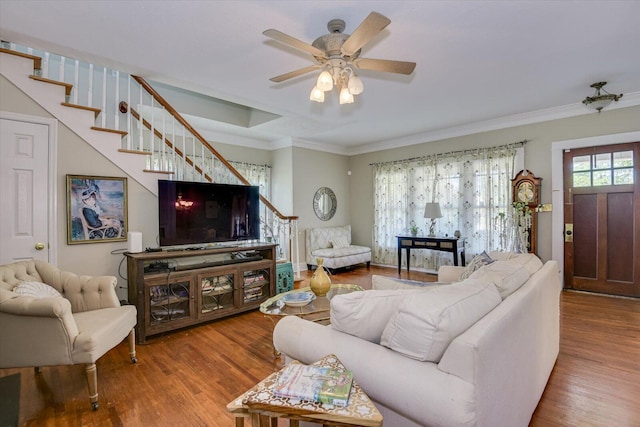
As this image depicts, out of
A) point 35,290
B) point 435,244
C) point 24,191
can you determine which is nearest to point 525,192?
point 435,244

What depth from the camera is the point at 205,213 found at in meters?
3.72

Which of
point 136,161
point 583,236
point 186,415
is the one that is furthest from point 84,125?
point 583,236

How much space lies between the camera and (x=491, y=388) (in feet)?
3.84

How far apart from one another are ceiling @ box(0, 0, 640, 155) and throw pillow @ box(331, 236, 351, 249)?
283cm

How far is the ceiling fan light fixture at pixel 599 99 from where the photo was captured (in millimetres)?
3771

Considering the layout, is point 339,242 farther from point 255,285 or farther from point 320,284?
point 320,284

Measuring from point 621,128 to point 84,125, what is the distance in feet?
22.1

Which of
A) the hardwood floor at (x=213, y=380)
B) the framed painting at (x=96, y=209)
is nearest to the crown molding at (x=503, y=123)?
the hardwood floor at (x=213, y=380)

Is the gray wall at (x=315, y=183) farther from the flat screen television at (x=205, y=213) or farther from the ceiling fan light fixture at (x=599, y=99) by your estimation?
the ceiling fan light fixture at (x=599, y=99)

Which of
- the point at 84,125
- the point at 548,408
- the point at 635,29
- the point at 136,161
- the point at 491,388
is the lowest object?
the point at 548,408

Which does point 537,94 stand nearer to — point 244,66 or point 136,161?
point 244,66

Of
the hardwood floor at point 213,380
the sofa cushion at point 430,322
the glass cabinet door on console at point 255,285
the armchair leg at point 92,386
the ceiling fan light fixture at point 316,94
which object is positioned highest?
the ceiling fan light fixture at point 316,94

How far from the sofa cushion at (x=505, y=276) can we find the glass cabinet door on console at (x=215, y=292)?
8.93 feet

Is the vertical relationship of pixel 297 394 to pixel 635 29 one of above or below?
below
